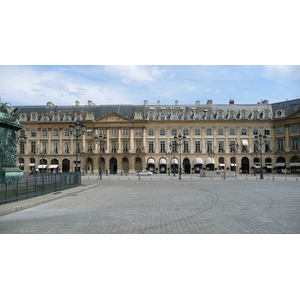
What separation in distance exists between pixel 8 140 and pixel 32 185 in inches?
157

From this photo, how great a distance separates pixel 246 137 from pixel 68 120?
3885 centimetres

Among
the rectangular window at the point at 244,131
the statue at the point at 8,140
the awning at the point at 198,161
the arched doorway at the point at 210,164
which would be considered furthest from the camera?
the rectangular window at the point at 244,131

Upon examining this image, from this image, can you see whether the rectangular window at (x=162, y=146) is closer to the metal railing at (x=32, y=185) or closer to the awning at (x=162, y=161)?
the awning at (x=162, y=161)

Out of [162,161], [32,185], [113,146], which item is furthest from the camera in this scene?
[113,146]

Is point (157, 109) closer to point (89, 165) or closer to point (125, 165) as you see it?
point (125, 165)

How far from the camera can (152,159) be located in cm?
5709

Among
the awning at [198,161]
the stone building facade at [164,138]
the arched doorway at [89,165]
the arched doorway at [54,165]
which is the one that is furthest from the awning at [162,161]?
the arched doorway at [54,165]

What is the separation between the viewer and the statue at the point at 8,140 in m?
14.4

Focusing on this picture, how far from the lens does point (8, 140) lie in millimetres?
15094

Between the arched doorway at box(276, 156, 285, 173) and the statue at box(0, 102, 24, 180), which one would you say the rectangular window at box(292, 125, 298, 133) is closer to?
the arched doorway at box(276, 156, 285, 173)

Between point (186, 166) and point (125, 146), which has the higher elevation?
point (125, 146)

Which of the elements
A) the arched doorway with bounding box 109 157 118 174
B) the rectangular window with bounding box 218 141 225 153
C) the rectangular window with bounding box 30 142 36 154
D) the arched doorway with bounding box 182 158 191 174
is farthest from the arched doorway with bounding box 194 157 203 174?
the rectangular window with bounding box 30 142 36 154

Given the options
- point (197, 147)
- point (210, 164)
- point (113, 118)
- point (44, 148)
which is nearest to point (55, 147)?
point (44, 148)

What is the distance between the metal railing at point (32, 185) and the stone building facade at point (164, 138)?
129ft
